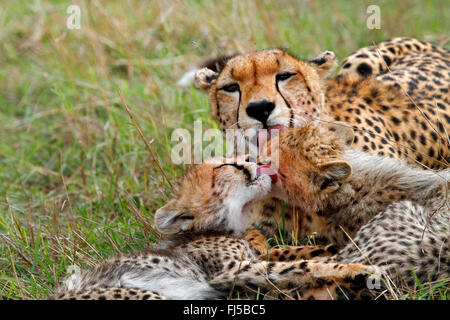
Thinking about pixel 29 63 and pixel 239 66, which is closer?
pixel 239 66

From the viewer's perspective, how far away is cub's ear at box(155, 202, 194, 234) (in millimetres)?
3576

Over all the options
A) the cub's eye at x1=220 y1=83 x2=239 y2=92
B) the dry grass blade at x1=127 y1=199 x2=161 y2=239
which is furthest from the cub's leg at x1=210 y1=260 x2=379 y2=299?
the cub's eye at x1=220 y1=83 x2=239 y2=92

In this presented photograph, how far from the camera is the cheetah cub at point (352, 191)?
326 cm

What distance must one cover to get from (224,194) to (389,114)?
53.4 inches

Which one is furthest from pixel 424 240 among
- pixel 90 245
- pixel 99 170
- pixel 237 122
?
pixel 99 170

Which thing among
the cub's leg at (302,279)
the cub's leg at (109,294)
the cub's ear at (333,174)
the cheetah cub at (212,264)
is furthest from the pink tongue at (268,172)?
the cub's leg at (109,294)

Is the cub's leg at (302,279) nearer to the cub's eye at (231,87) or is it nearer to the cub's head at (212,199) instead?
the cub's head at (212,199)

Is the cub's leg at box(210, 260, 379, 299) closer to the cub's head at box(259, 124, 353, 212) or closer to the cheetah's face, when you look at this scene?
the cub's head at box(259, 124, 353, 212)

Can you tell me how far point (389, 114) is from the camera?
4.39m

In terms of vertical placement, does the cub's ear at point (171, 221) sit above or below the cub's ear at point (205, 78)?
below

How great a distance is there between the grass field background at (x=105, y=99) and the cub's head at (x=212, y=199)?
13.5 inches

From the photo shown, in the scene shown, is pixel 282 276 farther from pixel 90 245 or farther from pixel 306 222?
pixel 90 245
